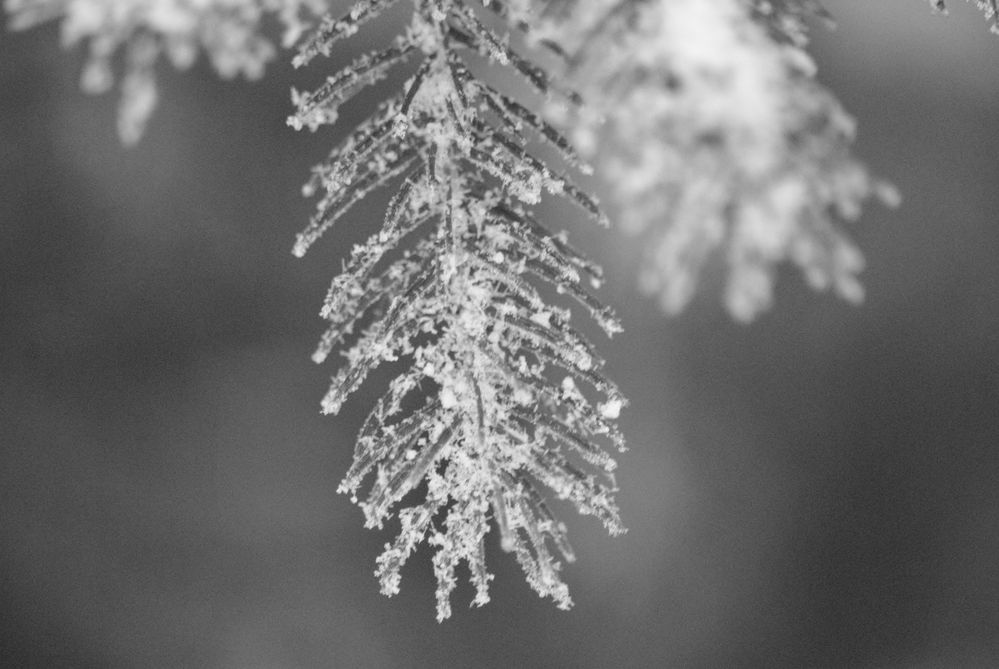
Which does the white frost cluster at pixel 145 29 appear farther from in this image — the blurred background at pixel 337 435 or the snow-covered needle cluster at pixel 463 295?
the blurred background at pixel 337 435

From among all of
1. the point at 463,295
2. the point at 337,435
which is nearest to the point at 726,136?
the point at 463,295

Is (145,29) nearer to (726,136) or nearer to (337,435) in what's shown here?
(726,136)

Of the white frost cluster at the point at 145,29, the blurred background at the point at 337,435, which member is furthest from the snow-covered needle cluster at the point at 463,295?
the blurred background at the point at 337,435

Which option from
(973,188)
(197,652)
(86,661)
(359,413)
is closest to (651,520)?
(359,413)

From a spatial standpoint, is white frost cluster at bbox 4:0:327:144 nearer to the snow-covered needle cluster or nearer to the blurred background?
the snow-covered needle cluster

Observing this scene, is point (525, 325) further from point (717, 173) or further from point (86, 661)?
point (86, 661)
